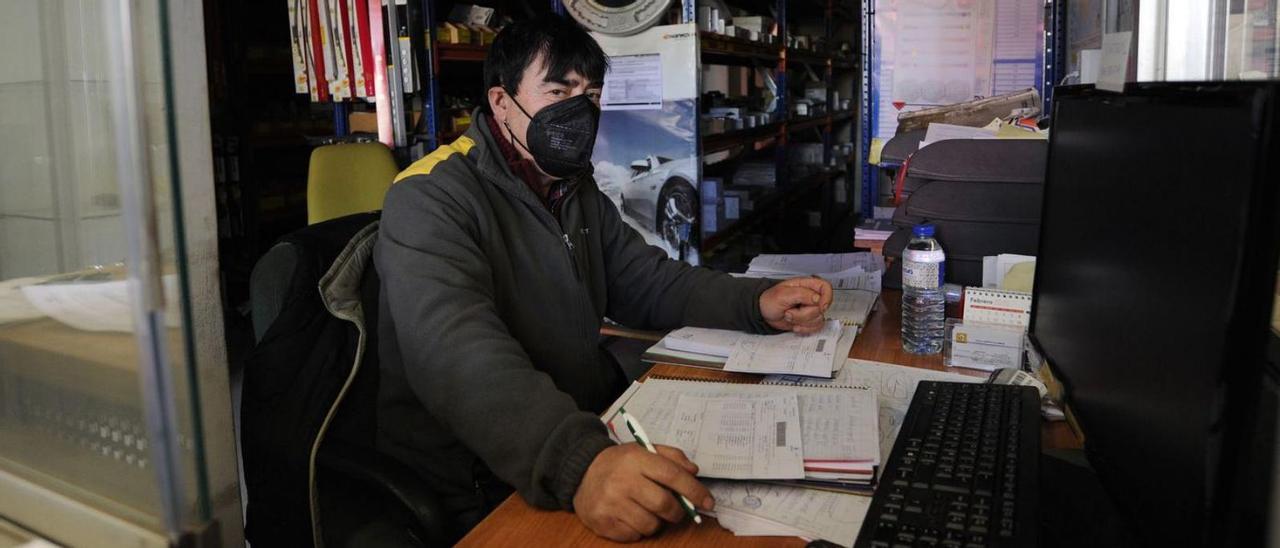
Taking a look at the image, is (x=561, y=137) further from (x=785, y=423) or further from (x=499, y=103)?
(x=785, y=423)

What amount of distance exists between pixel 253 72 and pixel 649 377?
335cm

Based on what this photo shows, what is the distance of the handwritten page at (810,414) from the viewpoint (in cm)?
108

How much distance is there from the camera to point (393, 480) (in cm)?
127

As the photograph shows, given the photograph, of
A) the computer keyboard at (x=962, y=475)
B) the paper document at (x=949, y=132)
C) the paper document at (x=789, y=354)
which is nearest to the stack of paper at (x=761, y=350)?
the paper document at (x=789, y=354)

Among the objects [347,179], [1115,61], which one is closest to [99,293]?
[1115,61]

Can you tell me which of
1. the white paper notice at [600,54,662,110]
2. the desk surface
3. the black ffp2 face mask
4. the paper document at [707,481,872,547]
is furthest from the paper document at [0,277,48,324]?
the white paper notice at [600,54,662,110]

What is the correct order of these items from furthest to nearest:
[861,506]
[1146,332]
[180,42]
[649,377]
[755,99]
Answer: [755,99] < [649,377] < [861,506] < [1146,332] < [180,42]

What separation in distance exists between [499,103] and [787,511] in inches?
40.7

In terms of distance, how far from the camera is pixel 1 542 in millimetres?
461

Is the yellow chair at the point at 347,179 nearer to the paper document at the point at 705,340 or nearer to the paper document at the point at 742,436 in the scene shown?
the paper document at the point at 705,340

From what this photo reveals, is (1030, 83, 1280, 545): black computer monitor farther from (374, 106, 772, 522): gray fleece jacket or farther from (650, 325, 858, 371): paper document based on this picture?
(650, 325, 858, 371): paper document


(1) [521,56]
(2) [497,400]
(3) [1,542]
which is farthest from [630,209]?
(3) [1,542]

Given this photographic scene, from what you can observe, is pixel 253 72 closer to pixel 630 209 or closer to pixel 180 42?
pixel 630 209

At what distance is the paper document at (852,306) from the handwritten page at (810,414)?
0.46 meters
